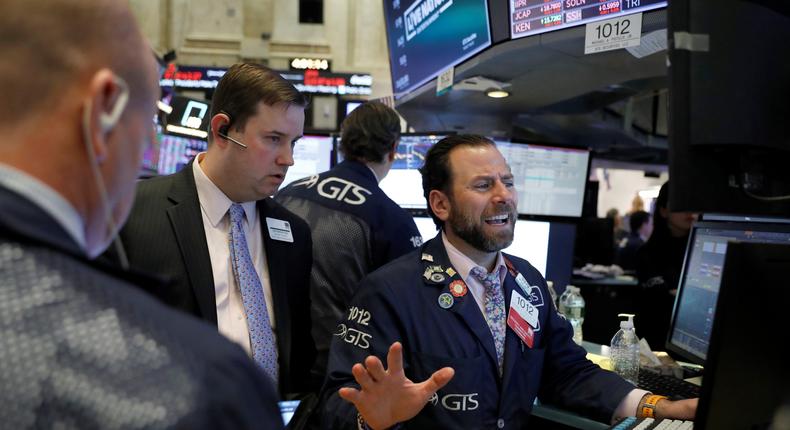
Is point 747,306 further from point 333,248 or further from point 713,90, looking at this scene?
point 333,248

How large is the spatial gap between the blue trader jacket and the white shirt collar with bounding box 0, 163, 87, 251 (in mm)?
1118

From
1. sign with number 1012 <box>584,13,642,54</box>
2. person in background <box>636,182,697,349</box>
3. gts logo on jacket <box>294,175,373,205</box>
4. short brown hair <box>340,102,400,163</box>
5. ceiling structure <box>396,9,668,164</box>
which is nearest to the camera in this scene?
sign with number 1012 <box>584,13,642,54</box>

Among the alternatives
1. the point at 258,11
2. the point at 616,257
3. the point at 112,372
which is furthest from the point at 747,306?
the point at 258,11

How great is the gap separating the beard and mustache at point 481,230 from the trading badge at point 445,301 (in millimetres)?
225

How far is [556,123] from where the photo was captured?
6441 millimetres

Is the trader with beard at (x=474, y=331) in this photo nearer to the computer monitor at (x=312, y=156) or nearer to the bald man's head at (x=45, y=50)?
the bald man's head at (x=45, y=50)

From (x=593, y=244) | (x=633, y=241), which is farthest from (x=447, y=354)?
(x=633, y=241)

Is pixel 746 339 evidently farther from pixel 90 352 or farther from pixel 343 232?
pixel 343 232

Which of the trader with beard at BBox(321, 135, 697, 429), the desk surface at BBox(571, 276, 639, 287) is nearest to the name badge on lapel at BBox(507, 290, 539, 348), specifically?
the trader with beard at BBox(321, 135, 697, 429)

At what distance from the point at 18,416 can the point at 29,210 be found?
154 millimetres

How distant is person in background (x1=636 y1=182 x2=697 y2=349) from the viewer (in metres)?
3.24

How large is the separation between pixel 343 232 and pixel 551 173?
4.46ft

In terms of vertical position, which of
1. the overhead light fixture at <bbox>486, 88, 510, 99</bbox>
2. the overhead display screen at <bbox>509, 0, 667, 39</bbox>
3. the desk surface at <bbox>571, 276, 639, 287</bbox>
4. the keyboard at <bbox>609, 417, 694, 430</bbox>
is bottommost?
the desk surface at <bbox>571, 276, 639, 287</bbox>

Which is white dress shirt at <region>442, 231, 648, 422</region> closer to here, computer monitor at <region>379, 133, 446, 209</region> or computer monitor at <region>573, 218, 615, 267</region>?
computer monitor at <region>379, 133, 446, 209</region>
